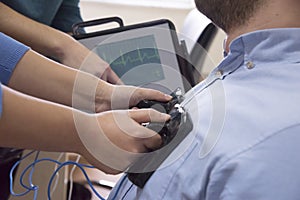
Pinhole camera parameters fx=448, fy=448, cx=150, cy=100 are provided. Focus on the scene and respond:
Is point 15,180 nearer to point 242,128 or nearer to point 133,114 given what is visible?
point 133,114

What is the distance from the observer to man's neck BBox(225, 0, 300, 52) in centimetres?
73

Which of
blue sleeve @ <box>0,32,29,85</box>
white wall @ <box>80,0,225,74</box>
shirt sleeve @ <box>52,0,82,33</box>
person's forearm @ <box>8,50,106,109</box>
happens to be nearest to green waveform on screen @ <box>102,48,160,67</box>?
person's forearm @ <box>8,50,106,109</box>

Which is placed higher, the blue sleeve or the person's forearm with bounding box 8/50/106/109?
the blue sleeve

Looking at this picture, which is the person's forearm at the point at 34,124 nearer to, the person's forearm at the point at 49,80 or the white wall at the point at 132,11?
the person's forearm at the point at 49,80

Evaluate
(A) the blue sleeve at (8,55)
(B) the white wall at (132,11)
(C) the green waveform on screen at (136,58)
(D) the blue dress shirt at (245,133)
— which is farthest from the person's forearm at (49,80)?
(B) the white wall at (132,11)

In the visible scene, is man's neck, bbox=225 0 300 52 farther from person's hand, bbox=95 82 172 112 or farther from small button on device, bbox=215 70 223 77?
person's hand, bbox=95 82 172 112

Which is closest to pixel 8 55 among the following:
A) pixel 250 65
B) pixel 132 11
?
pixel 250 65

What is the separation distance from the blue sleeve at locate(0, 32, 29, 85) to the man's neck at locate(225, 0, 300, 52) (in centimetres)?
45

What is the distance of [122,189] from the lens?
2.74 ft

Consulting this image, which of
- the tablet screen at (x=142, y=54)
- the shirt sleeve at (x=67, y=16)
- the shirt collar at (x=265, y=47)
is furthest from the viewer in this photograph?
the shirt sleeve at (x=67, y=16)

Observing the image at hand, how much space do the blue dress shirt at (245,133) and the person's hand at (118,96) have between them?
10 centimetres

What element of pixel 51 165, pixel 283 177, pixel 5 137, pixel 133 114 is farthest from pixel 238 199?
pixel 51 165

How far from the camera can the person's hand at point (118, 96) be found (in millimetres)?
849

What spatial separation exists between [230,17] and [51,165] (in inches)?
23.5
